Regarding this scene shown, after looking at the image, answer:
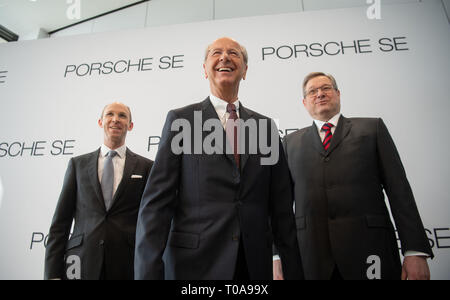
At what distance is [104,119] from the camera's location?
235cm

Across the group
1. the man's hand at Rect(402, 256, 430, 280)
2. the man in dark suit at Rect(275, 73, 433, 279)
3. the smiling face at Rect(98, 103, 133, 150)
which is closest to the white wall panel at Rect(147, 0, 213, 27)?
the smiling face at Rect(98, 103, 133, 150)

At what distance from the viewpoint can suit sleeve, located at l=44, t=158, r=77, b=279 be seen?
6.06ft

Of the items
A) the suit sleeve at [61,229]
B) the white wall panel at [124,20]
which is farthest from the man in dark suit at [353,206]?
the white wall panel at [124,20]

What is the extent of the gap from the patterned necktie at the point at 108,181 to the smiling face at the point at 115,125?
6.1 inches

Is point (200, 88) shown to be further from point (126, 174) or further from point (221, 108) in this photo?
point (221, 108)

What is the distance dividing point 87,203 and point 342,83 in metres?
2.58

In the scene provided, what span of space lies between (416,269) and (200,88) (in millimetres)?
2522

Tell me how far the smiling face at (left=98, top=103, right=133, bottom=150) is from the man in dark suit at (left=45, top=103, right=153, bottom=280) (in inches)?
2.8

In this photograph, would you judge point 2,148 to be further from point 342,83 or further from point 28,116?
point 342,83

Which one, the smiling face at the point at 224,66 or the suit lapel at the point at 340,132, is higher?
the smiling face at the point at 224,66

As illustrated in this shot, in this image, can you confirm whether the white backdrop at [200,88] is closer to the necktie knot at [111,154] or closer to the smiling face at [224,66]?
the necktie knot at [111,154]

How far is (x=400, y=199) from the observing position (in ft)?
5.26

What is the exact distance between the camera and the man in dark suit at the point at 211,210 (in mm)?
1157
